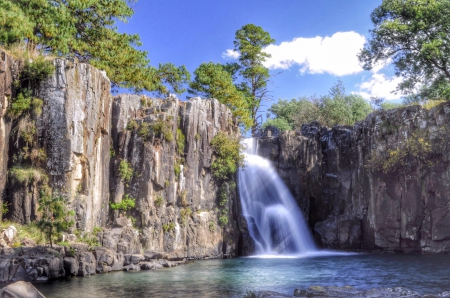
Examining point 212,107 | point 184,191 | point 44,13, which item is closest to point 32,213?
point 184,191

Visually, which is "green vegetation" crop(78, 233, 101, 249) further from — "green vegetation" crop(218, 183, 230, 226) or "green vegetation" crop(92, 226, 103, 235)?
"green vegetation" crop(218, 183, 230, 226)

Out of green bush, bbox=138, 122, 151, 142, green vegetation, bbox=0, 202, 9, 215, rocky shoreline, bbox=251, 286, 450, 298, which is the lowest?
rocky shoreline, bbox=251, 286, 450, 298

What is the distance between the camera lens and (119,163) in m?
26.5

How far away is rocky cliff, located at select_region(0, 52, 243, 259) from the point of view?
22781 millimetres

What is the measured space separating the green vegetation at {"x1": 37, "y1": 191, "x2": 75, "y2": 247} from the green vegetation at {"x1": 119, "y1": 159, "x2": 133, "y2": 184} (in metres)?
4.37

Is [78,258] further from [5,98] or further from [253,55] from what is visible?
[253,55]

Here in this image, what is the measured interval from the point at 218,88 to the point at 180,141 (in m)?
15.2

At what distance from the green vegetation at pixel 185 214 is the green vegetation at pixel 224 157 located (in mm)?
3510

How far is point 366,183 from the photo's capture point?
98.7ft

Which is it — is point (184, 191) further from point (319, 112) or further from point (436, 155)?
point (319, 112)

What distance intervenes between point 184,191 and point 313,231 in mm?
10781

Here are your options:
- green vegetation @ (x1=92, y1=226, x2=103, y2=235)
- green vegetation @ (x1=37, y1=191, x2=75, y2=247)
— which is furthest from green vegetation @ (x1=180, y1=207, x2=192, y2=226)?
green vegetation @ (x1=37, y1=191, x2=75, y2=247)

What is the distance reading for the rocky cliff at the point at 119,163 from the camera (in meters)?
22.8

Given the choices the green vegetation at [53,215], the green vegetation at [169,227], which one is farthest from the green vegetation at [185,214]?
the green vegetation at [53,215]
